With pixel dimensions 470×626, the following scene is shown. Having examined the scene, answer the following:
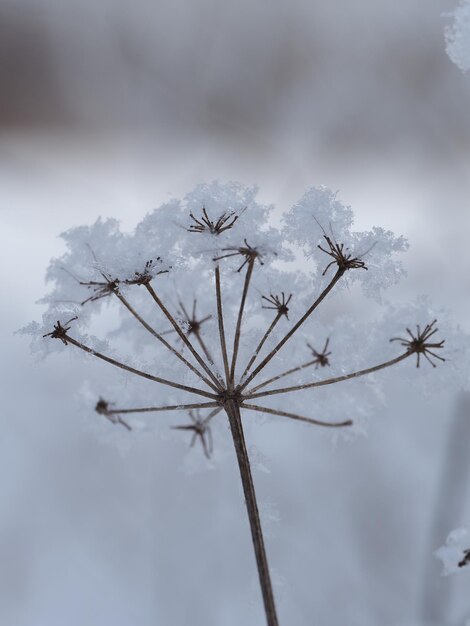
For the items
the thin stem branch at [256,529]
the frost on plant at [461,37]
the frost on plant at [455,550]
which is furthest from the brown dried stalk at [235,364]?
the frost on plant at [461,37]

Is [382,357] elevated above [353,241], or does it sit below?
below

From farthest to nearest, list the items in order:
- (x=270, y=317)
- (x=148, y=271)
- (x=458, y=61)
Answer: (x=270, y=317) < (x=148, y=271) < (x=458, y=61)

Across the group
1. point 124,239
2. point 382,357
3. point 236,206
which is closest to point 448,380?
point 382,357

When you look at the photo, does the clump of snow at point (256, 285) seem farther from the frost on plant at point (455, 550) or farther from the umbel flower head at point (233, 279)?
the frost on plant at point (455, 550)

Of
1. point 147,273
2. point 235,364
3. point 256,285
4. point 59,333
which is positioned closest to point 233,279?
point 256,285

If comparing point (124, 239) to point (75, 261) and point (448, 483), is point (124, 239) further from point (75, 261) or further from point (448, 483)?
point (448, 483)

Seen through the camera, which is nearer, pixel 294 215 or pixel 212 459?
pixel 294 215
